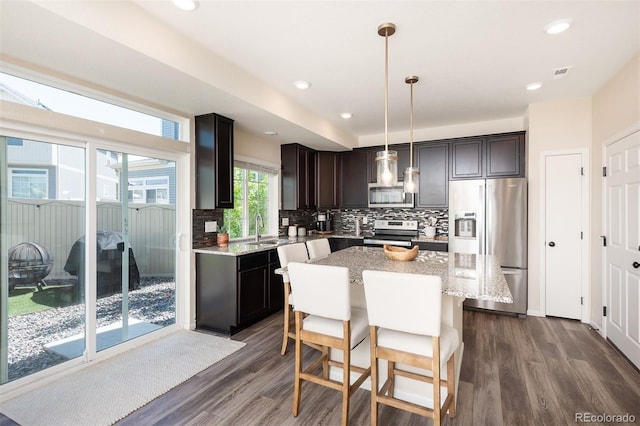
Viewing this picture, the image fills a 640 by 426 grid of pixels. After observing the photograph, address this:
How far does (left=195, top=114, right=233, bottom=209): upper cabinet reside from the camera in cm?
344

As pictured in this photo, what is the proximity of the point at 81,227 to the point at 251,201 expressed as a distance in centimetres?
222

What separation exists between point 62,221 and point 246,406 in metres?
2.06

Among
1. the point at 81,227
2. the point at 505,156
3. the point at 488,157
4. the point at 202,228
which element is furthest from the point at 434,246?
the point at 81,227

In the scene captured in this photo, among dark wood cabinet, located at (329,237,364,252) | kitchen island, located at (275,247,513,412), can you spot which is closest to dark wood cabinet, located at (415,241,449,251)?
dark wood cabinet, located at (329,237,364,252)

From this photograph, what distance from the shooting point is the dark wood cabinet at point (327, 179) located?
5.40 metres

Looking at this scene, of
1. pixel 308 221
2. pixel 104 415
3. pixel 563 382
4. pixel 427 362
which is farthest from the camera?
pixel 308 221

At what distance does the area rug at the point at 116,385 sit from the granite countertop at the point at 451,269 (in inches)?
56.8

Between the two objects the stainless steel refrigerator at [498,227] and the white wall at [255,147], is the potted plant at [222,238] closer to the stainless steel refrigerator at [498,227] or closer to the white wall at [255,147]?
the white wall at [255,147]

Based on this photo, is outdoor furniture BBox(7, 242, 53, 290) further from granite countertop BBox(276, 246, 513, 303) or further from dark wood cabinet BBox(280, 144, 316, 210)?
dark wood cabinet BBox(280, 144, 316, 210)

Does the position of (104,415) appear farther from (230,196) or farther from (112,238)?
(230,196)

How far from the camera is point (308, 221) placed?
19.0 ft

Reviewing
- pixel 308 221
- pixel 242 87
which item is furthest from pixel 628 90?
pixel 308 221

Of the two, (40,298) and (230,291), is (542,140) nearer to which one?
(230,291)

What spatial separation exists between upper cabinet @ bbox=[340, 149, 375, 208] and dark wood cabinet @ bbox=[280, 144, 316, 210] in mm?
713
